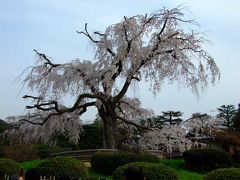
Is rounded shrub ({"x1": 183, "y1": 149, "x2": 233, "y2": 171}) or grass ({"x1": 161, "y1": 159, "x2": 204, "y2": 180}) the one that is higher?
rounded shrub ({"x1": 183, "y1": 149, "x2": 233, "y2": 171})

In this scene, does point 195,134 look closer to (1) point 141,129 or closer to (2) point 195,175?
(1) point 141,129

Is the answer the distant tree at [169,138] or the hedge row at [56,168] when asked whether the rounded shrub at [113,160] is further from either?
the distant tree at [169,138]

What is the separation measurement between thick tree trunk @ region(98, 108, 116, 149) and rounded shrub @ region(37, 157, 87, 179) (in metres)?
7.12

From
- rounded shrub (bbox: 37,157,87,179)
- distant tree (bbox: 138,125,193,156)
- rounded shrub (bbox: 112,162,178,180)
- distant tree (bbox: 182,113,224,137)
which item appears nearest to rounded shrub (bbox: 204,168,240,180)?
rounded shrub (bbox: 112,162,178,180)

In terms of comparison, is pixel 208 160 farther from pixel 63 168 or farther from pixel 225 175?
pixel 63 168

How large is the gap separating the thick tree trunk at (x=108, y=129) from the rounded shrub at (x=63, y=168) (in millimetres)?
7124

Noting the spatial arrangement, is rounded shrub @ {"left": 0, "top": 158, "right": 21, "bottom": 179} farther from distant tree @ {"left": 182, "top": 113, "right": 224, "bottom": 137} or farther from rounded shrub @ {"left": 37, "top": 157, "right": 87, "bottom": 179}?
distant tree @ {"left": 182, "top": 113, "right": 224, "bottom": 137}

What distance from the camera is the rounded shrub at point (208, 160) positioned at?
2367 centimetres

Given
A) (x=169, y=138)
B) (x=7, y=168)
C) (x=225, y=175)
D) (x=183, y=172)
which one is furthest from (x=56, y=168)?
(x=169, y=138)

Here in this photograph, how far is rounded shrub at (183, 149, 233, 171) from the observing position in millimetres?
23672

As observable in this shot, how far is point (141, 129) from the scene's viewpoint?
90.2ft

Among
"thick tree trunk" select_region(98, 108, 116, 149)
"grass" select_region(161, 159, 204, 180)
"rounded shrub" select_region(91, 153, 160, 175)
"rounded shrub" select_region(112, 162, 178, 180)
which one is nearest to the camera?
"rounded shrub" select_region(112, 162, 178, 180)

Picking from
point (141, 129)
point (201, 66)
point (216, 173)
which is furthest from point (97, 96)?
point (216, 173)

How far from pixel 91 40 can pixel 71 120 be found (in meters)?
5.13
